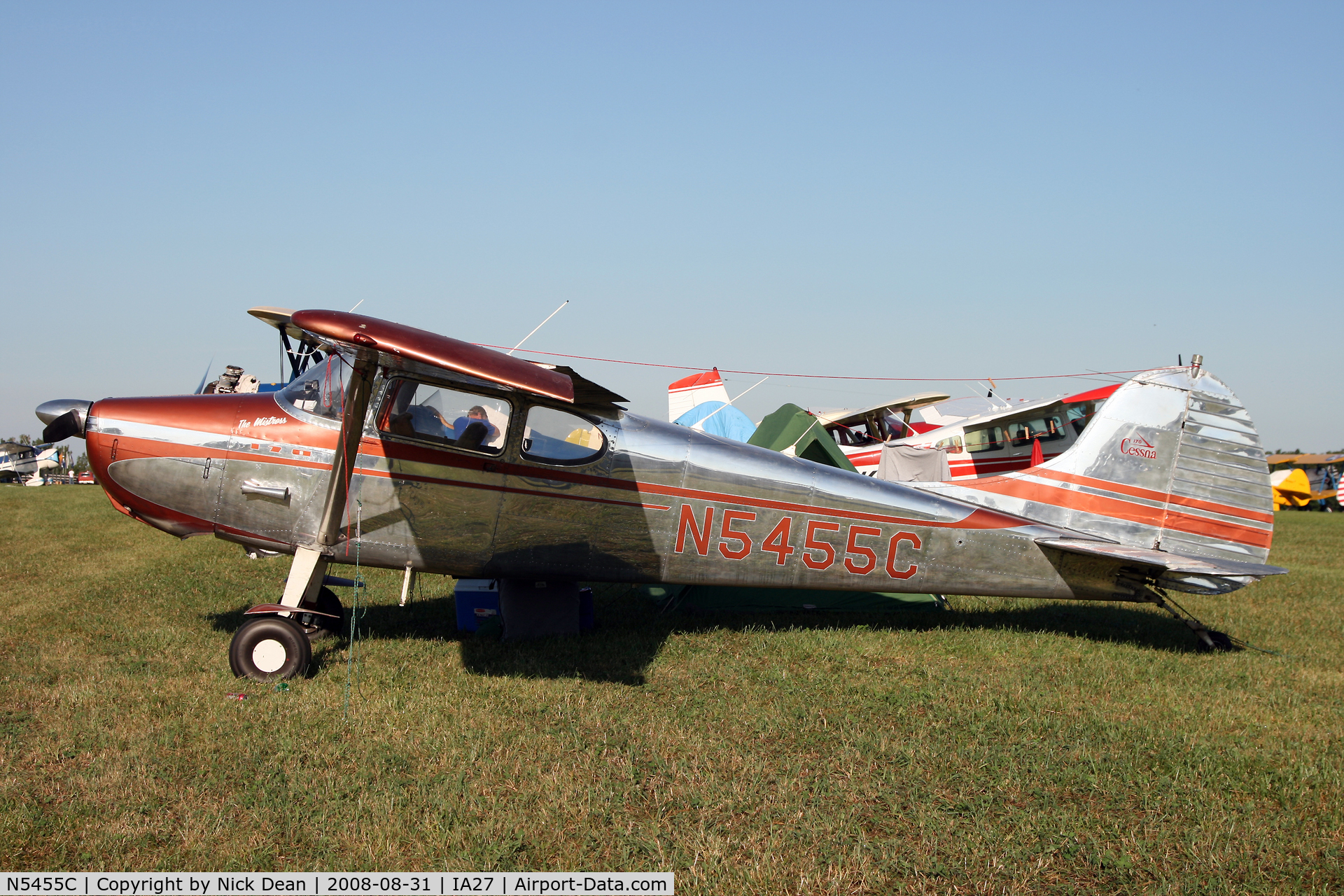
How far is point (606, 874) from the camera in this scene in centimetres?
337

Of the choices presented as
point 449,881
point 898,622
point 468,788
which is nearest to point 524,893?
point 449,881

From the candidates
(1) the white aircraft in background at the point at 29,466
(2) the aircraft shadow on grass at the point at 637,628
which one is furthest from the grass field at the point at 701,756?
(1) the white aircraft in background at the point at 29,466

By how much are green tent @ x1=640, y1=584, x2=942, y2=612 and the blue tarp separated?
8.49 m

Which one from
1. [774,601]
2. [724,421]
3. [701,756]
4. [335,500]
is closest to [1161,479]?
[774,601]

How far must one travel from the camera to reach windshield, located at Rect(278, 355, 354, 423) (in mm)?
5980

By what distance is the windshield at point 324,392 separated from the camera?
5.98m

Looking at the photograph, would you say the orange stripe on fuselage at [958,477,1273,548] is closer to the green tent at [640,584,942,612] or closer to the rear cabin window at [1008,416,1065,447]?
the green tent at [640,584,942,612]

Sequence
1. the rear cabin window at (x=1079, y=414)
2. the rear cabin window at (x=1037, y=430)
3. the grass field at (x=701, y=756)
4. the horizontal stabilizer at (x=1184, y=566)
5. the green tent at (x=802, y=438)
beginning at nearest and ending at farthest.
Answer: the grass field at (x=701, y=756) → the horizontal stabilizer at (x=1184, y=566) → the green tent at (x=802, y=438) → the rear cabin window at (x=1079, y=414) → the rear cabin window at (x=1037, y=430)

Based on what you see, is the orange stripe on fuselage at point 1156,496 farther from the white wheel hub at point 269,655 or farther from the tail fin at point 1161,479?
the white wheel hub at point 269,655

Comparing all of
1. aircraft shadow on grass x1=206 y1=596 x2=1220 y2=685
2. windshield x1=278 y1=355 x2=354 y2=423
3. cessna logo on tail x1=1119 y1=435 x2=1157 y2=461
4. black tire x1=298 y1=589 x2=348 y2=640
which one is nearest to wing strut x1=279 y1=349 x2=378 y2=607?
windshield x1=278 y1=355 x2=354 y2=423

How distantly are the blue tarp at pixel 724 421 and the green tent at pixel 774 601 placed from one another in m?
8.49

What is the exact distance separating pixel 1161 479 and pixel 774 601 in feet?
12.1

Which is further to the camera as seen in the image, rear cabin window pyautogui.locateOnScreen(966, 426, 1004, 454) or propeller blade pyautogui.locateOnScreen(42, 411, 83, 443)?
rear cabin window pyautogui.locateOnScreen(966, 426, 1004, 454)

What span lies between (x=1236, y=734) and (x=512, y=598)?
5.22 meters
